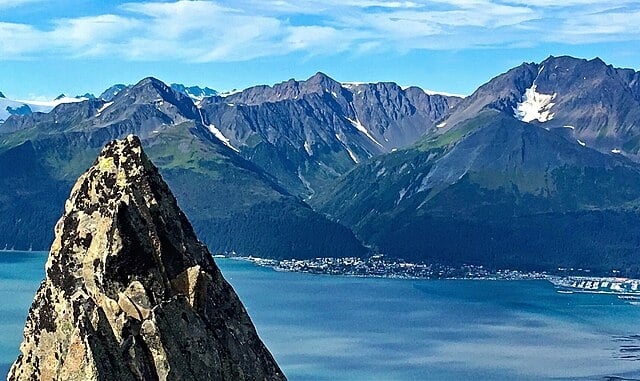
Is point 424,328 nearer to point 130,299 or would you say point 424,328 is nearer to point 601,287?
point 601,287

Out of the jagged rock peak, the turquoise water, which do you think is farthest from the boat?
the jagged rock peak

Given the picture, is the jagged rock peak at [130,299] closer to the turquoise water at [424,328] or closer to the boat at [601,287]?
the turquoise water at [424,328]

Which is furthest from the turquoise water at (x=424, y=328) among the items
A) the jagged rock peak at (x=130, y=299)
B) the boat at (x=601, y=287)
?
the jagged rock peak at (x=130, y=299)

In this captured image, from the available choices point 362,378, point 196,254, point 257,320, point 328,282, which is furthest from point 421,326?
point 196,254

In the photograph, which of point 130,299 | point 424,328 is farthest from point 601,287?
point 130,299

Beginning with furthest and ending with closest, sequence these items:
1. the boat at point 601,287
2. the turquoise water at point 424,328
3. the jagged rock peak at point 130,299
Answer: the boat at point 601,287 < the turquoise water at point 424,328 < the jagged rock peak at point 130,299

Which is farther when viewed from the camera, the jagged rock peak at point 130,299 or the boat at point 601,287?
the boat at point 601,287

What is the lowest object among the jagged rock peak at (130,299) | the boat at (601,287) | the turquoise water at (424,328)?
the turquoise water at (424,328)
